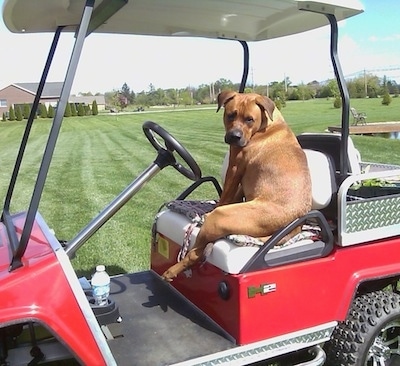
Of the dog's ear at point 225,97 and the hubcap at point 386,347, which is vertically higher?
the dog's ear at point 225,97

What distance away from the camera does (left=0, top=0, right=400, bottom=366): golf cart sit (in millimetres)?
2012

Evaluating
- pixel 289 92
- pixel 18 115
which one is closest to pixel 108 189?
pixel 289 92

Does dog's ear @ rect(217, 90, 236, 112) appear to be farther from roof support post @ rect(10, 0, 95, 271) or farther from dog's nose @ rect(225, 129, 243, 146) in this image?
roof support post @ rect(10, 0, 95, 271)

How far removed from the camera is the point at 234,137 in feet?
8.66

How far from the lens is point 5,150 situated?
1549 cm

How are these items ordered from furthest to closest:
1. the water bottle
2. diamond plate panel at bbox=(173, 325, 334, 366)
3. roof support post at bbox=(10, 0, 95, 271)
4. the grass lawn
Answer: the grass lawn → the water bottle → diamond plate panel at bbox=(173, 325, 334, 366) → roof support post at bbox=(10, 0, 95, 271)

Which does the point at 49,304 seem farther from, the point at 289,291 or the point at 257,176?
the point at 257,176

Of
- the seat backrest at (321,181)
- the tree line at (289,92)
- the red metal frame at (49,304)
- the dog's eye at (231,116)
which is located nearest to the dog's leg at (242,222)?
the seat backrest at (321,181)

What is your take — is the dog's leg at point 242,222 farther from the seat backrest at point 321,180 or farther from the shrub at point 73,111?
the shrub at point 73,111

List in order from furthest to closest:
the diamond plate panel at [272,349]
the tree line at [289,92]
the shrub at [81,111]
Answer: the shrub at [81,111] < the tree line at [289,92] < the diamond plate panel at [272,349]

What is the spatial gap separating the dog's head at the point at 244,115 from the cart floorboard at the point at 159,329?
94 centimetres

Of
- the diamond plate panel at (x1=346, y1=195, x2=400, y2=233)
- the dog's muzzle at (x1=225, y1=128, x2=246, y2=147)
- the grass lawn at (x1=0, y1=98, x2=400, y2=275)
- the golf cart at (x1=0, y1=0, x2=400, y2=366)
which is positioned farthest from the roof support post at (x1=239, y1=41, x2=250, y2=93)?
the grass lawn at (x1=0, y1=98, x2=400, y2=275)

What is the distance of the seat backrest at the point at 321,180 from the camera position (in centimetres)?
279

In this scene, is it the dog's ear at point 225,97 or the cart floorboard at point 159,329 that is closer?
the cart floorboard at point 159,329
